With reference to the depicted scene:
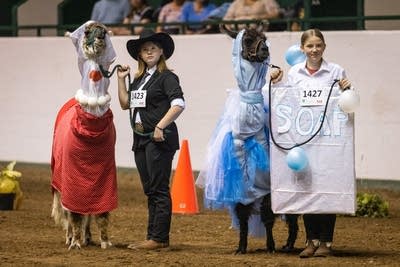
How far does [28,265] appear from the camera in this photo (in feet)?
34.4

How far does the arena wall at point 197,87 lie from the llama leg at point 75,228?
5.79 m

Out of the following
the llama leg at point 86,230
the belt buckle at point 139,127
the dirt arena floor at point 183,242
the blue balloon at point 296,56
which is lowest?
the dirt arena floor at point 183,242

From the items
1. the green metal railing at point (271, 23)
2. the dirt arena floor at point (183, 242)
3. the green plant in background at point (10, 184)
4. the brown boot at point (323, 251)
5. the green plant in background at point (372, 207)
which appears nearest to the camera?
the dirt arena floor at point (183, 242)

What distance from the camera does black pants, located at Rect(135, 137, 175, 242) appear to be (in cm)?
1131

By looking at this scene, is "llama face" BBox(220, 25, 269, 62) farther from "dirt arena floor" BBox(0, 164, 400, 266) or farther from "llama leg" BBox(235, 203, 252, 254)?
"dirt arena floor" BBox(0, 164, 400, 266)

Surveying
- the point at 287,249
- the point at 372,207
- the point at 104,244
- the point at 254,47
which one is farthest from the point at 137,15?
the point at 287,249

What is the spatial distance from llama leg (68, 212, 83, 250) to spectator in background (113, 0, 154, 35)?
8004mm

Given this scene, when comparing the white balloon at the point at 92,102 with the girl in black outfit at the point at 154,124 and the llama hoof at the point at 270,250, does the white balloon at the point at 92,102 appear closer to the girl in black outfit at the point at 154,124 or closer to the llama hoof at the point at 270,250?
the girl in black outfit at the point at 154,124

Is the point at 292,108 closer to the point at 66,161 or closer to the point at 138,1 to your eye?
the point at 66,161

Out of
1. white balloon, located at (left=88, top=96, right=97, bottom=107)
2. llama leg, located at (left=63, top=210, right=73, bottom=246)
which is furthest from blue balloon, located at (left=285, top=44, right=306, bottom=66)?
llama leg, located at (left=63, top=210, right=73, bottom=246)

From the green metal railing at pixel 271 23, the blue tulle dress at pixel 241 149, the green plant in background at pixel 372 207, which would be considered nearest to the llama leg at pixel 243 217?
the blue tulle dress at pixel 241 149

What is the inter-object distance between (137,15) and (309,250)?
9710 millimetres

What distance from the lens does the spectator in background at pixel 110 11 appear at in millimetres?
20078

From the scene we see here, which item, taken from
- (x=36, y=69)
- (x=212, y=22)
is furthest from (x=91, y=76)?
(x=36, y=69)
